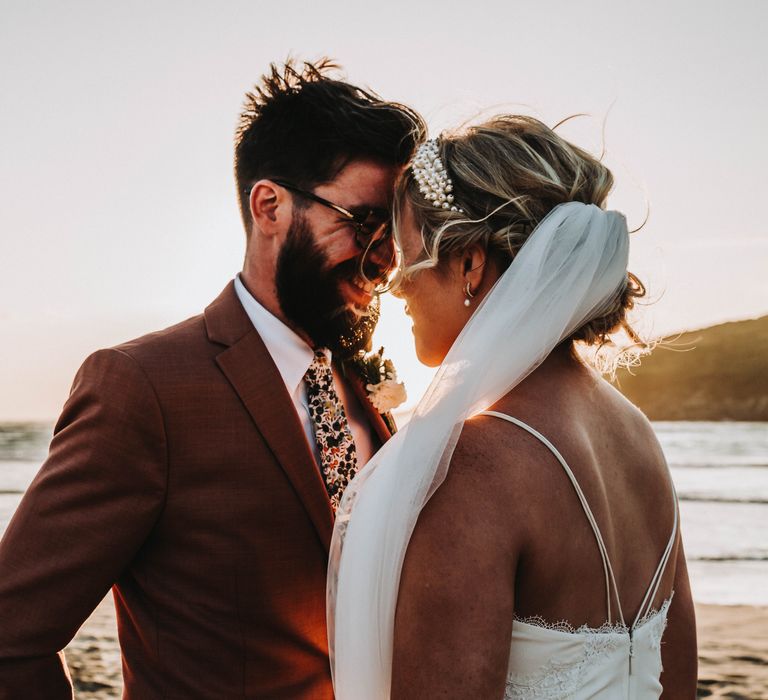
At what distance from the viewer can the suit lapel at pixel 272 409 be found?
2350mm

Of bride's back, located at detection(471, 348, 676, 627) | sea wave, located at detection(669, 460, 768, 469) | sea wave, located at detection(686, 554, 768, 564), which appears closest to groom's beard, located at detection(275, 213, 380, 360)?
bride's back, located at detection(471, 348, 676, 627)

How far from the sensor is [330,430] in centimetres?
259

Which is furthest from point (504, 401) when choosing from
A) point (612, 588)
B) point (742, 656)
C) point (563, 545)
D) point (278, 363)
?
point (742, 656)

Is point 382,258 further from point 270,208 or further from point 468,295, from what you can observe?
point 468,295

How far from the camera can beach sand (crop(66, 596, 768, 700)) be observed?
695cm

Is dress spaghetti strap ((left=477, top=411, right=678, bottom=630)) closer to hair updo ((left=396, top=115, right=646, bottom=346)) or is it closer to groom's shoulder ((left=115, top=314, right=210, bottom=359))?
hair updo ((left=396, top=115, right=646, bottom=346))

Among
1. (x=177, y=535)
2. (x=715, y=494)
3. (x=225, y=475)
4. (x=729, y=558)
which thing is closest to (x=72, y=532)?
(x=177, y=535)

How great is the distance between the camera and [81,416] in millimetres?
2223

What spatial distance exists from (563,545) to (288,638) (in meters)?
0.95

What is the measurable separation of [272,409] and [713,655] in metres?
7.12

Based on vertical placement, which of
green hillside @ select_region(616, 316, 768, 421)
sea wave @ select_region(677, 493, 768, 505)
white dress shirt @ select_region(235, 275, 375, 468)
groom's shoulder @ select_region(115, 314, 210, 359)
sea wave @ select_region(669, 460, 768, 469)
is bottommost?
green hillside @ select_region(616, 316, 768, 421)

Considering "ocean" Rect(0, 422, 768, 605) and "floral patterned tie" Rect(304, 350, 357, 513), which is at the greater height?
"floral patterned tie" Rect(304, 350, 357, 513)

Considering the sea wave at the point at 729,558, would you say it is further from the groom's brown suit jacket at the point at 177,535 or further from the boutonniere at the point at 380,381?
the groom's brown suit jacket at the point at 177,535

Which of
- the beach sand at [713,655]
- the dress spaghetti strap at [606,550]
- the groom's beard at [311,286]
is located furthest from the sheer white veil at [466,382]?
the beach sand at [713,655]
